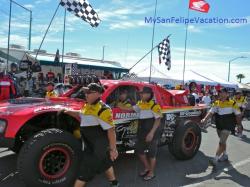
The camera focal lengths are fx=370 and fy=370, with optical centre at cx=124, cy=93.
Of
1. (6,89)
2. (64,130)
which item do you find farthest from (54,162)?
(6,89)

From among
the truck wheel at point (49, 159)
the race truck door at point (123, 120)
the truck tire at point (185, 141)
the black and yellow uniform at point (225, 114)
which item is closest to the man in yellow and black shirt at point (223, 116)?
the black and yellow uniform at point (225, 114)

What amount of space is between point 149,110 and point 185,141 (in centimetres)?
167

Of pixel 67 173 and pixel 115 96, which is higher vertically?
pixel 115 96

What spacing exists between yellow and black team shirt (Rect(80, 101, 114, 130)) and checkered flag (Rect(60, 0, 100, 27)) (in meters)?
7.13

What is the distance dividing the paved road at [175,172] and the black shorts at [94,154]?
125 centimetres

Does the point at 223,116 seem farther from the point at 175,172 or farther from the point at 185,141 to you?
the point at 175,172

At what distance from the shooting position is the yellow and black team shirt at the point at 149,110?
19.9 ft

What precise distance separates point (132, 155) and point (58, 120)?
7.98 feet

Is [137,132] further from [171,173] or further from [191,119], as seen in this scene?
[191,119]

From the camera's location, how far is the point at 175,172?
654 centimetres

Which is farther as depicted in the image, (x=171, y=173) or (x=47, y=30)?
(x=47, y=30)

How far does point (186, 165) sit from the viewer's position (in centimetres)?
710

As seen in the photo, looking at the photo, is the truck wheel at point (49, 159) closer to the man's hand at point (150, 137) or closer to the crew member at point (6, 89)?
the man's hand at point (150, 137)

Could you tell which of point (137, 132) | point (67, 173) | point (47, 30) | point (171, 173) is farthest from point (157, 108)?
point (47, 30)
